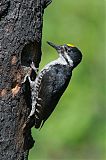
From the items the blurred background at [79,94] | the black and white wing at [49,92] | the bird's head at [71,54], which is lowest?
the blurred background at [79,94]

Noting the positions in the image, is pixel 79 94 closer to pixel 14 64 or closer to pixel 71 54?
pixel 71 54

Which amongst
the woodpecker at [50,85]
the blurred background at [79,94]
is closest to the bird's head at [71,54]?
the woodpecker at [50,85]

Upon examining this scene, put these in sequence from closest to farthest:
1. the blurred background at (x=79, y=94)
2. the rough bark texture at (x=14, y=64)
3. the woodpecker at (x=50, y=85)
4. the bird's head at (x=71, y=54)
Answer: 1. the rough bark texture at (x=14, y=64)
2. the woodpecker at (x=50, y=85)
3. the bird's head at (x=71, y=54)
4. the blurred background at (x=79, y=94)

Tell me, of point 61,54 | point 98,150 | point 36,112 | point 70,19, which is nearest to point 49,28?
point 70,19

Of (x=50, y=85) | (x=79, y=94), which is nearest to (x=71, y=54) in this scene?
(x=50, y=85)

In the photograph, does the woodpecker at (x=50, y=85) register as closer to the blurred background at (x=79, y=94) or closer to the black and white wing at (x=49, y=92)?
the black and white wing at (x=49, y=92)

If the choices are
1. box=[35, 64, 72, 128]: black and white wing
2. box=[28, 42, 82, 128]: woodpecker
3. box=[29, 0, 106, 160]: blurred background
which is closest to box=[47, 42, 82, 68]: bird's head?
box=[28, 42, 82, 128]: woodpecker
